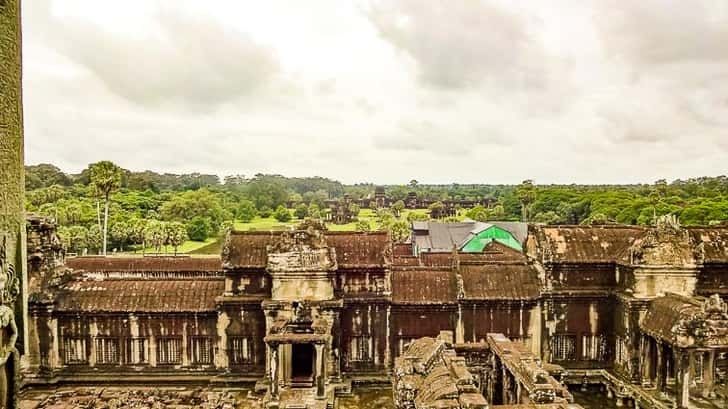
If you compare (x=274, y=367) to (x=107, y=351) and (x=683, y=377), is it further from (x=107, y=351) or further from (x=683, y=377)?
(x=683, y=377)

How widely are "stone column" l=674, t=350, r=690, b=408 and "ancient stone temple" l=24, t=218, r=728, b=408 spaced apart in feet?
7.15

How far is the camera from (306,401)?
51.4 ft

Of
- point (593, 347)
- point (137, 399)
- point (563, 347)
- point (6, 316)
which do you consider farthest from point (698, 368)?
point (6, 316)

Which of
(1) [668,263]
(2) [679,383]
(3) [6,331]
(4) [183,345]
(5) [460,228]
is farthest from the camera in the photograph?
(5) [460,228]

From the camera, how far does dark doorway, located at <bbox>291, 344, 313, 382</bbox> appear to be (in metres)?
16.9

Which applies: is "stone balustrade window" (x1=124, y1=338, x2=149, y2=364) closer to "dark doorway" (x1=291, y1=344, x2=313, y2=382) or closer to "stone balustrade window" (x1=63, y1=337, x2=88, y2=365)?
"stone balustrade window" (x1=63, y1=337, x2=88, y2=365)

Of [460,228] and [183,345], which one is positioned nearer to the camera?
[183,345]

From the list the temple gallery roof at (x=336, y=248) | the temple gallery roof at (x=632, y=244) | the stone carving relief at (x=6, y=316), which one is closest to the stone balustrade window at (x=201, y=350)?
the temple gallery roof at (x=336, y=248)

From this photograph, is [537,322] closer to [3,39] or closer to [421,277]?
[421,277]

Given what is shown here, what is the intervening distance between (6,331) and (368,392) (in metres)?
15.5

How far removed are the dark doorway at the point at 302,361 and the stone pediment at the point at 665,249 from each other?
11732mm

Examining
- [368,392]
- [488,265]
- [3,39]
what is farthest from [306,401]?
[3,39]

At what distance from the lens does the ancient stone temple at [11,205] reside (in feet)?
13.1

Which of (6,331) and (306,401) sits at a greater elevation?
(6,331)
